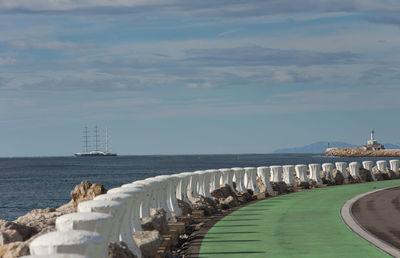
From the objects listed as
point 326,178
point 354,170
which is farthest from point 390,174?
point 326,178

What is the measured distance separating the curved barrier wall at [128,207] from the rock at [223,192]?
30 centimetres

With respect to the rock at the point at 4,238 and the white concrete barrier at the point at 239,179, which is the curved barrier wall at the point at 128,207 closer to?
the white concrete barrier at the point at 239,179

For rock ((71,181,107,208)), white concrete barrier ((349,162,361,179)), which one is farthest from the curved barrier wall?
white concrete barrier ((349,162,361,179))

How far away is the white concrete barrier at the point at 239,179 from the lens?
26.0 meters

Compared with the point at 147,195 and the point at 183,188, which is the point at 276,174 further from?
the point at 147,195

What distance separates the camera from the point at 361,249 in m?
13.2

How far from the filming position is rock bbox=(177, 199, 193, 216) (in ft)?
62.7

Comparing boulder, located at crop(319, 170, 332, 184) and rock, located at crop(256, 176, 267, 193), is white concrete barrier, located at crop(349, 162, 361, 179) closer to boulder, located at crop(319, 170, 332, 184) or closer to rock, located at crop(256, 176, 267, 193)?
boulder, located at crop(319, 170, 332, 184)

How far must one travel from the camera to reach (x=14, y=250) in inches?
396

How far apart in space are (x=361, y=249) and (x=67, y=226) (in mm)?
6492

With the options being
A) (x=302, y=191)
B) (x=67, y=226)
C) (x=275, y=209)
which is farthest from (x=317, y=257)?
(x=302, y=191)

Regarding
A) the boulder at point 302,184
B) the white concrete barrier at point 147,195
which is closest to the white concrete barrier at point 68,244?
the white concrete barrier at point 147,195

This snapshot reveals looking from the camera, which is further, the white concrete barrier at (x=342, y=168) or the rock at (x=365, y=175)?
the rock at (x=365, y=175)

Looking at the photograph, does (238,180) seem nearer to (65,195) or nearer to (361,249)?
(361,249)
